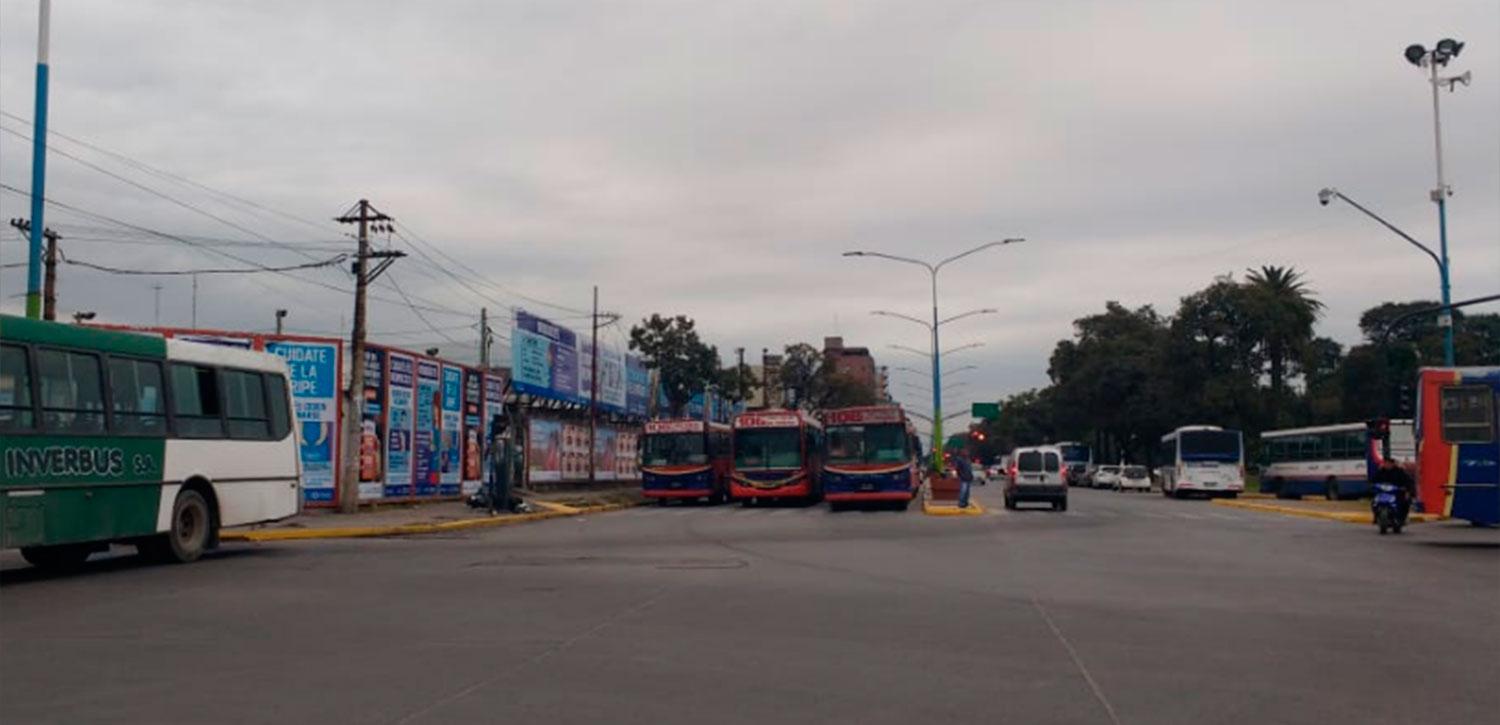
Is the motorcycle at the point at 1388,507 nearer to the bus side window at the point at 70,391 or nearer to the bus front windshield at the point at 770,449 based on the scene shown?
the bus front windshield at the point at 770,449

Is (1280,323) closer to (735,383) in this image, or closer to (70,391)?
(735,383)

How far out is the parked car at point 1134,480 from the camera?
241 feet

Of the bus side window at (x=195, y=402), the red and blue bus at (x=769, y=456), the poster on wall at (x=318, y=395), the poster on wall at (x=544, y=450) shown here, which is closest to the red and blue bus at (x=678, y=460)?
the red and blue bus at (x=769, y=456)

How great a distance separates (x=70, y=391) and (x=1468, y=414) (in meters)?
21.8

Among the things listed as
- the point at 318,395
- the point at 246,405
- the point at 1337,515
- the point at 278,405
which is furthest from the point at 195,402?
the point at 1337,515

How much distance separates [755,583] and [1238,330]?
64.1 m

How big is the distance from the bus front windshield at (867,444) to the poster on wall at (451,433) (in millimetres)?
11593

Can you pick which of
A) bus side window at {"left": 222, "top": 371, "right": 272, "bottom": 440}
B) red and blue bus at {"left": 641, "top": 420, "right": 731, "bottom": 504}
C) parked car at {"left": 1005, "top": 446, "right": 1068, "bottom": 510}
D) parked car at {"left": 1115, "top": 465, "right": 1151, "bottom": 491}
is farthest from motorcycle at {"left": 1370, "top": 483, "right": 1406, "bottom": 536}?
parked car at {"left": 1115, "top": 465, "right": 1151, "bottom": 491}

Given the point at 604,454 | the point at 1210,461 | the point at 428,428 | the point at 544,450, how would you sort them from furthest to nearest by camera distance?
the point at 604,454 < the point at 1210,461 < the point at 544,450 < the point at 428,428

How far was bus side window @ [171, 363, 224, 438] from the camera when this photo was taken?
18.6 meters

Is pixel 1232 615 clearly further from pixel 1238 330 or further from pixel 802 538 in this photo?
pixel 1238 330

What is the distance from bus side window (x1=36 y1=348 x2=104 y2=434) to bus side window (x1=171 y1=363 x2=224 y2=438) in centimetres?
158

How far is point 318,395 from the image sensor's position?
113 ft

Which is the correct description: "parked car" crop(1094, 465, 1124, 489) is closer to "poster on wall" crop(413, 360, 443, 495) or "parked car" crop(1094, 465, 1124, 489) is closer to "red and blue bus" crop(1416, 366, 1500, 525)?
"poster on wall" crop(413, 360, 443, 495)
